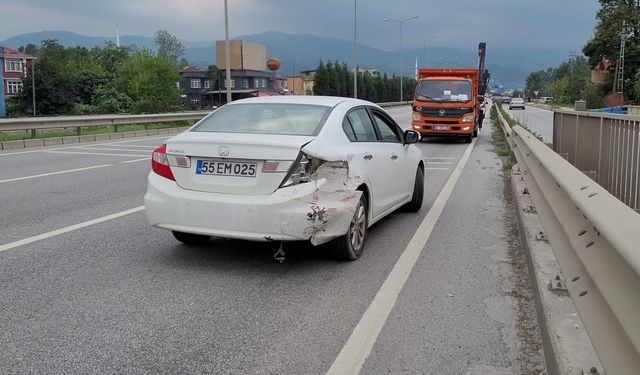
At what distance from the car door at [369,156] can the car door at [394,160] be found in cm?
4

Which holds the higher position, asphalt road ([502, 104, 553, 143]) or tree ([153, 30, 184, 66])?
tree ([153, 30, 184, 66])

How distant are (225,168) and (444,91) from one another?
17.1m

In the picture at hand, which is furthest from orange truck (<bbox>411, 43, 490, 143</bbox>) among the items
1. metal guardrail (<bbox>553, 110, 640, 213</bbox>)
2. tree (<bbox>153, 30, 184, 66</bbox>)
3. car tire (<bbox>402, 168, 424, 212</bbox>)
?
tree (<bbox>153, 30, 184, 66</bbox>)

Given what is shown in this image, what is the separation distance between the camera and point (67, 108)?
81.8 metres

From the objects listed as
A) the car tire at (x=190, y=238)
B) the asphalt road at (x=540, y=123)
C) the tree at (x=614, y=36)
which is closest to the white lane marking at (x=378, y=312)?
the car tire at (x=190, y=238)

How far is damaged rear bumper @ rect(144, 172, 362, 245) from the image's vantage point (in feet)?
16.6

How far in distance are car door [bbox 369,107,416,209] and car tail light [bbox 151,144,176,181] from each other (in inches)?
87.8

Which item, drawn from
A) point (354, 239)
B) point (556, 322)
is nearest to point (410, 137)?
point (354, 239)

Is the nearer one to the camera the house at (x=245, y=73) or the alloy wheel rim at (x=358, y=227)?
the alloy wheel rim at (x=358, y=227)

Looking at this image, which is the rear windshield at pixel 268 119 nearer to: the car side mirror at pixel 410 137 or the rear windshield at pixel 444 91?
the car side mirror at pixel 410 137

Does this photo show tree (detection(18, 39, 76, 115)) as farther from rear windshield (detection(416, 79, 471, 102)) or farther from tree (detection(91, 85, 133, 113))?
rear windshield (detection(416, 79, 471, 102))

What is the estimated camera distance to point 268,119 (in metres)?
6.13

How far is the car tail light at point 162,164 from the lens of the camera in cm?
554

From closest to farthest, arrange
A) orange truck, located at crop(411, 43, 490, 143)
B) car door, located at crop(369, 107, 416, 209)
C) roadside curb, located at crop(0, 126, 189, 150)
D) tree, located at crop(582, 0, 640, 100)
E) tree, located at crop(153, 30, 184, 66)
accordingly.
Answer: car door, located at crop(369, 107, 416, 209) → roadside curb, located at crop(0, 126, 189, 150) → orange truck, located at crop(411, 43, 490, 143) → tree, located at crop(582, 0, 640, 100) → tree, located at crop(153, 30, 184, 66)
